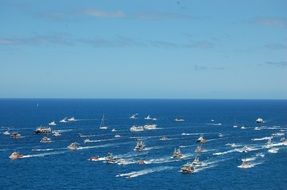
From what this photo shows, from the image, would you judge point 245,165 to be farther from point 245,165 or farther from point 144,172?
point 144,172

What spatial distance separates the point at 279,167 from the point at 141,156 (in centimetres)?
3614

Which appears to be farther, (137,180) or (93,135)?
(93,135)

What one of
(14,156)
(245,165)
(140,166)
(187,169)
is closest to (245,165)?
(245,165)

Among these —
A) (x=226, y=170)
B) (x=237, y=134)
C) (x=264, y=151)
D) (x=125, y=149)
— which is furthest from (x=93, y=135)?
(x=226, y=170)

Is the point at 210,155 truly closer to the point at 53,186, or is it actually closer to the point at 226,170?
the point at 226,170

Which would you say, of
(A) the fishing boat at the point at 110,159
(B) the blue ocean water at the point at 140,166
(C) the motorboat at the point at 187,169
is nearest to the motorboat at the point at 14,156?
(B) the blue ocean water at the point at 140,166

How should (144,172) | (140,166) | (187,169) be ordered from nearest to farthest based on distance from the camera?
1. (144,172)
2. (187,169)
3. (140,166)

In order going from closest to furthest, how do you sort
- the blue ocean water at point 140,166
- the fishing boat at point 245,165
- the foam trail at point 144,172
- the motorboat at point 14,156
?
1. the blue ocean water at point 140,166
2. the foam trail at point 144,172
3. the fishing boat at point 245,165
4. the motorboat at point 14,156

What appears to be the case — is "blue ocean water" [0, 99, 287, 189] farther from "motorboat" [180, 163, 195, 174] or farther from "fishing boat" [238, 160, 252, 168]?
"fishing boat" [238, 160, 252, 168]

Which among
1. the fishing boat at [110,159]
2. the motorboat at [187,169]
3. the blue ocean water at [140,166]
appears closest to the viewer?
the blue ocean water at [140,166]

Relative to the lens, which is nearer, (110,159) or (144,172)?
(144,172)

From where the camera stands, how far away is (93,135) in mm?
193875

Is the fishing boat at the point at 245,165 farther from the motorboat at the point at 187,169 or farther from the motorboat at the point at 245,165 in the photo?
the motorboat at the point at 187,169

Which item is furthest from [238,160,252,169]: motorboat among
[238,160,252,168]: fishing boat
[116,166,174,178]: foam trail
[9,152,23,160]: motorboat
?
[9,152,23,160]: motorboat
